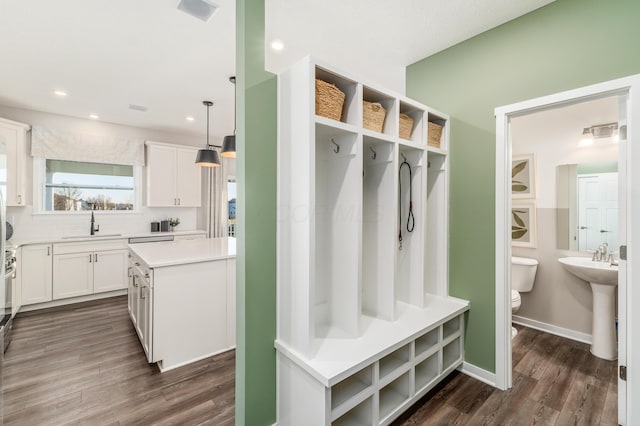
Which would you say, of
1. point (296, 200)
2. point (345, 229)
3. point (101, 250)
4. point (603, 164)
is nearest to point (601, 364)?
point (603, 164)

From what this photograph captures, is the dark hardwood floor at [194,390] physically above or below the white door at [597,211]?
below

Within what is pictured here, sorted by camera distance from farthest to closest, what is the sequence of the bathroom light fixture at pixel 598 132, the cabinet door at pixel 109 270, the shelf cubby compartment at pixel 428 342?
the cabinet door at pixel 109 270, the bathroom light fixture at pixel 598 132, the shelf cubby compartment at pixel 428 342

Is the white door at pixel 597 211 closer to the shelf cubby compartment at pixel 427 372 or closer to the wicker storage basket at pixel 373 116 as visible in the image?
the shelf cubby compartment at pixel 427 372

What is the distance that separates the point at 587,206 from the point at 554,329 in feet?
4.42

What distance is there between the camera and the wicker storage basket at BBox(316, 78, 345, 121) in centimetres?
163

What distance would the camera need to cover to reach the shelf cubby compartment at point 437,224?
2482 millimetres

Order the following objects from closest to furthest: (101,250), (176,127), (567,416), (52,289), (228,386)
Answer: (567,416) < (228,386) < (52,289) < (101,250) < (176,127)

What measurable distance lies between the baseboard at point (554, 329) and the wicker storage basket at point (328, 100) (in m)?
3.29

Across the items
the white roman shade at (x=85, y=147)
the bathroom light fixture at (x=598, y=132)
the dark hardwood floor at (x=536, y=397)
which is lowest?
the dark hardwood floor at (x=536, y=397)

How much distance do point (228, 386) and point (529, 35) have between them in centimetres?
341

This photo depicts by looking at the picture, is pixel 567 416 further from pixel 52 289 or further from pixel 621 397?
pixel 52 289

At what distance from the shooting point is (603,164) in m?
2.92

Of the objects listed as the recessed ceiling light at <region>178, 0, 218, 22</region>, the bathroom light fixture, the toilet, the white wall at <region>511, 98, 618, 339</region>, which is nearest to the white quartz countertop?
the recessed ceiling light at <region>178, 0, 218, 22</region>

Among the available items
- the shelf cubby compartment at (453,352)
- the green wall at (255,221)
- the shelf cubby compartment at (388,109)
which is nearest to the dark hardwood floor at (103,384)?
the green wall at (255,221)
